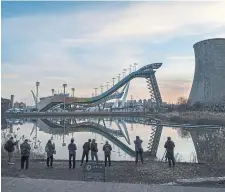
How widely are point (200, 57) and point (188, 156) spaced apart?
1410 inches

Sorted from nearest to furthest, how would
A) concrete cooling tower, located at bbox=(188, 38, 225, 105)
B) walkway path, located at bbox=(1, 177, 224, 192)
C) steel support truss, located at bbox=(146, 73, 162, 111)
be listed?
walkway path, located at bbox=(1, 177, 224, 192), concrete cooling tower, located at bbox=(188, 38, 225, 105), steel support truss, located at bbox=(146, 73, 162, 111)

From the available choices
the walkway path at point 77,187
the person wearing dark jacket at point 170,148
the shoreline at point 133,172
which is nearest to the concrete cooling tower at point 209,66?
the person wearing dark jacket at point 170,148

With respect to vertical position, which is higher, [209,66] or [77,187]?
[209,66]

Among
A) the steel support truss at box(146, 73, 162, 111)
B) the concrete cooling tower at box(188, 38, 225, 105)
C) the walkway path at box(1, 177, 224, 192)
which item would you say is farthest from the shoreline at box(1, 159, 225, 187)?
the steel support truss at box(146, 73, 162, 111)

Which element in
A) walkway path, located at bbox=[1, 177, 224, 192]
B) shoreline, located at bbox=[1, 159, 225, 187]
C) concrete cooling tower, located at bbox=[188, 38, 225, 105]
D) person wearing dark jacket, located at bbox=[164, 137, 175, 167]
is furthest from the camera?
concrete cooling tower, located at bbox=[188, 38, 225, 105]

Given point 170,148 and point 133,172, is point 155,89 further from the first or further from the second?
point 133,172

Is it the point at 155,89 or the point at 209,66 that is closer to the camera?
the point at 209,66

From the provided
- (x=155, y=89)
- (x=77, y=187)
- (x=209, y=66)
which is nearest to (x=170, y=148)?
(x=77, y=187)

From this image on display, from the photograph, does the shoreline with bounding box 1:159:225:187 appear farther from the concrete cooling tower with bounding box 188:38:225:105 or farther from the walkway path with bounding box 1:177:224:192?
the concrete cooling tower with bounding box 188:38:225:105

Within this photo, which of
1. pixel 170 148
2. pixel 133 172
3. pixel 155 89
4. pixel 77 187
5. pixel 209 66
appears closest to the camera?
pixel 77 187

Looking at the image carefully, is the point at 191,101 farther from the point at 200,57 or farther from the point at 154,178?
the point at 154,178

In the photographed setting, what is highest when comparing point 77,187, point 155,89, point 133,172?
point 155,89

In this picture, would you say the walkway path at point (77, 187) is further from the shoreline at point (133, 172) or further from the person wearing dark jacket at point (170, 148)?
the person wearing dark jacket at point (170, 148)

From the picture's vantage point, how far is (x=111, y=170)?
418 inches
